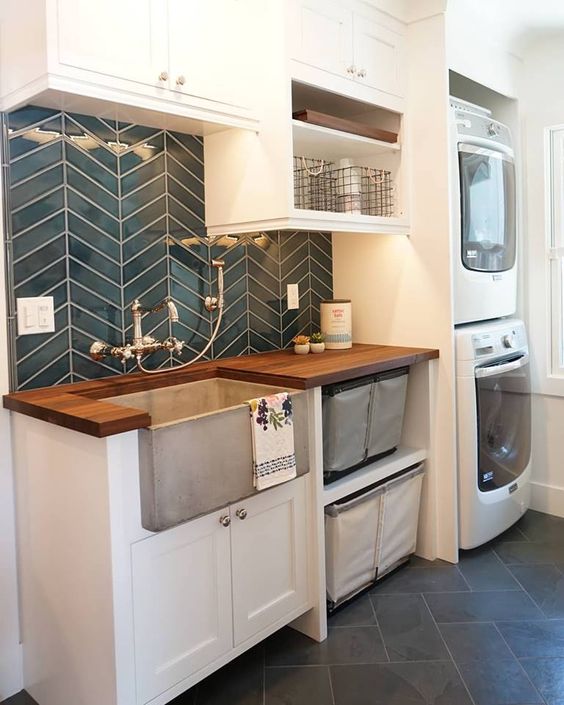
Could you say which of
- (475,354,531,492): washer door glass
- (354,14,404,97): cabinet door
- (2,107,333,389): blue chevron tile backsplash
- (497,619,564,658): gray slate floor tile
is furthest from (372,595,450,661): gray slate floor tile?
(354,14,404,97): cabinet door

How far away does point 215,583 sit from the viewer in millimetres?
1838

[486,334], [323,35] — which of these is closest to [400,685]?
[486,334]

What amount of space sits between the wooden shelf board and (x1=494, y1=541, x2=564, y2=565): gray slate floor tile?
1.86 metres

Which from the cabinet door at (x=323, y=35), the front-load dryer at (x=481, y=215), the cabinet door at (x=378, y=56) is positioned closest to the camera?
the cabinet door at (x=323, y=35)

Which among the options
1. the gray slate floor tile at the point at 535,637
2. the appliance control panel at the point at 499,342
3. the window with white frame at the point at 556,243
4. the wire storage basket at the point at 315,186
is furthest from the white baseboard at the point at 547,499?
the wire storage basket at the point at 315,186

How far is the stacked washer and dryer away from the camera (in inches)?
106

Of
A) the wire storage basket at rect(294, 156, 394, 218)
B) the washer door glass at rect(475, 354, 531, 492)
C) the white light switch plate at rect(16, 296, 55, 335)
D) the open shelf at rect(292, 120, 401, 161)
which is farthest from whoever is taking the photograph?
the washer door glass at rect(475, 354, 531, 492)

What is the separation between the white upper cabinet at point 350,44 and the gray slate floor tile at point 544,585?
2.06 meters

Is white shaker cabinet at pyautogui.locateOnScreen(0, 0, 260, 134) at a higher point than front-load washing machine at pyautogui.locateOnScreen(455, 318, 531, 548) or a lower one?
higher

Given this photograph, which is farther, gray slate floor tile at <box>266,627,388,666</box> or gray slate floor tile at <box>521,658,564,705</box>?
gray slate floor tile at <box>266,627,388,666</box>

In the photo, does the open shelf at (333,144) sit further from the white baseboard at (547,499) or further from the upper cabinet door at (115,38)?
the white baseboard at (547,499)

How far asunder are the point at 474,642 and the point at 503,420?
3.63ft

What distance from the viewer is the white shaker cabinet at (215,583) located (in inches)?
65.6

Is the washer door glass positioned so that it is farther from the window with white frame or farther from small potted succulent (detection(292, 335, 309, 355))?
small potted succulent (detection(292, 335, 309, 355))
